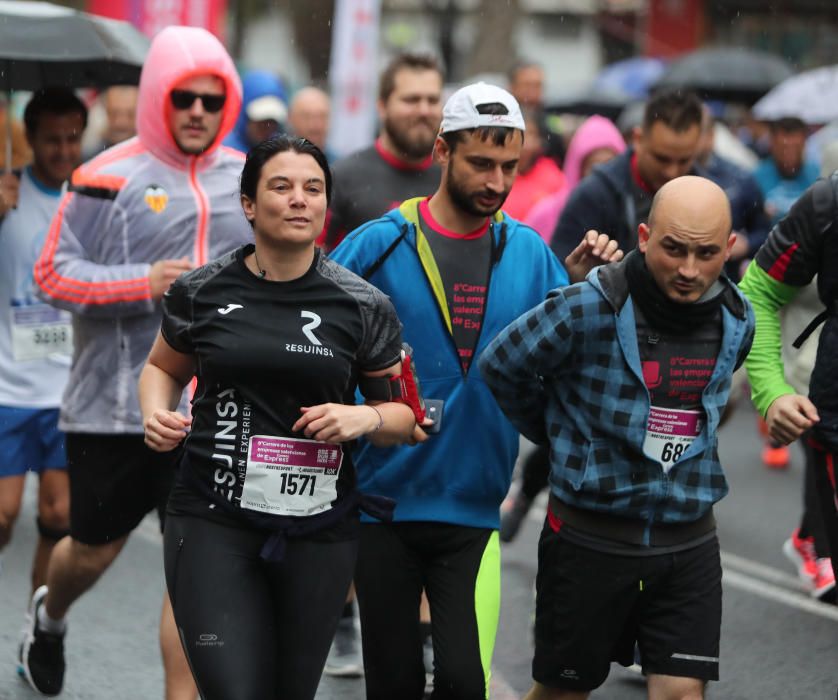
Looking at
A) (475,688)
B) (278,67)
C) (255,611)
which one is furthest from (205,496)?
(278,67)

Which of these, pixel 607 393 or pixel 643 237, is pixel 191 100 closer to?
pixel 643 237

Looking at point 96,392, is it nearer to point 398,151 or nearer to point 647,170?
point 398,151

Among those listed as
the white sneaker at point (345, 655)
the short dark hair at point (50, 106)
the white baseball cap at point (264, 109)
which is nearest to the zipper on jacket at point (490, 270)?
the white sneaker at point (345, 655)

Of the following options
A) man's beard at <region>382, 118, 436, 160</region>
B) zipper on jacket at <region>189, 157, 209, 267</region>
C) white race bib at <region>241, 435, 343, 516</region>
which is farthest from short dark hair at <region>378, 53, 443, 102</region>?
white race bib at <region>241, 435, 343, 516</region>

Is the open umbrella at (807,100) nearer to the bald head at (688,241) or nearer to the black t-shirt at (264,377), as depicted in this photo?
the bald head at (688,241)

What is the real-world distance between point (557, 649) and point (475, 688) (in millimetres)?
258

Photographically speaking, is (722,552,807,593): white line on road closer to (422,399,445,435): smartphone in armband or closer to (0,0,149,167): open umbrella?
(422,399,445,435): smartphone in armband

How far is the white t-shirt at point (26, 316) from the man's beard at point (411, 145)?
1435 millimetres

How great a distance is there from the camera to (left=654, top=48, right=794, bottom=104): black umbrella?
19.0m

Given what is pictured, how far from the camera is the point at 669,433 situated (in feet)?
14.4

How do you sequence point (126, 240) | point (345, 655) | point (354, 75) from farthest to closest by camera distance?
point (354, 75) → point (345, 655) → point (126, 240)

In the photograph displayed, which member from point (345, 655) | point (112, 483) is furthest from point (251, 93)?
point (112, 483)

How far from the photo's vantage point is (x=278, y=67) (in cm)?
6456

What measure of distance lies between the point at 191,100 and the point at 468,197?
1523mm
